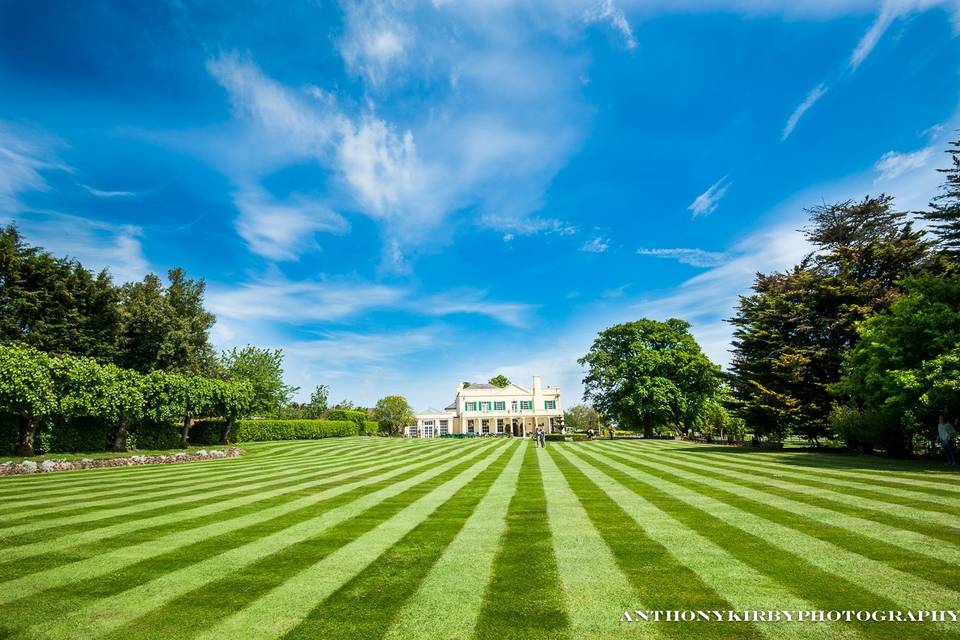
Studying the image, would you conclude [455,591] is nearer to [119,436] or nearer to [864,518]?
[864,518]

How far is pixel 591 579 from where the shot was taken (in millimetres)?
5324

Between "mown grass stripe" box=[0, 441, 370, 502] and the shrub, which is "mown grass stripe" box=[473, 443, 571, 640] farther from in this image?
the shrub

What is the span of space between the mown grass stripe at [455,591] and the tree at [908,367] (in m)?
17.3

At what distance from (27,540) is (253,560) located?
4.57 metres

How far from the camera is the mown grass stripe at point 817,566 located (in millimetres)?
4473

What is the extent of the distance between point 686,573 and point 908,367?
1936 cm

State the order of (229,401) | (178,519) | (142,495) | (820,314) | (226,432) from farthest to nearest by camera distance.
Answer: (226,432) → (229,401) → (820,314) → (142,495) → (178,519)

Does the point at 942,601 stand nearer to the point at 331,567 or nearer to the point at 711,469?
the point at 331,567

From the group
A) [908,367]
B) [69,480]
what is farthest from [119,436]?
[908,367]

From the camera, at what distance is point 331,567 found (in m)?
5.98

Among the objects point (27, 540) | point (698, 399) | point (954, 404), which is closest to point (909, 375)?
point (954, 404)

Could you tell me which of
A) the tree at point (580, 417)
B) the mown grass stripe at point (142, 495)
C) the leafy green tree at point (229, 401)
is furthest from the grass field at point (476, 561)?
the tree at point (580, 417)

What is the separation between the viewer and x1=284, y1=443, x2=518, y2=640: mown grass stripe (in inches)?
165

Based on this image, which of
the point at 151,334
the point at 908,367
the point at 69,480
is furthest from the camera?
the point at 151,334
